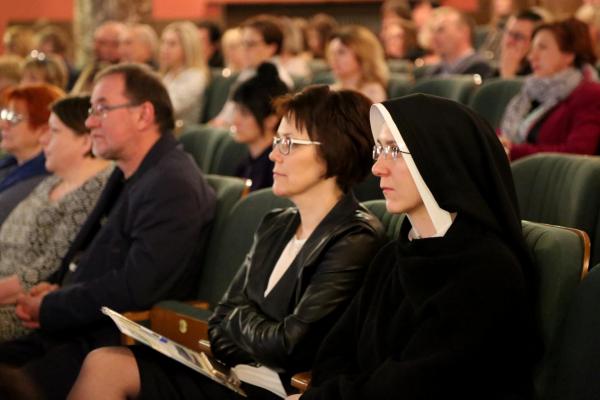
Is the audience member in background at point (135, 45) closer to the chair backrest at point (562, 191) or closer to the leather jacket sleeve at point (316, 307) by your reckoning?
the chair backrest at point (562, 191)

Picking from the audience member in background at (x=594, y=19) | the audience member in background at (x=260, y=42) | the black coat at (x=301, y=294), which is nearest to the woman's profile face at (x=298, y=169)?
the black coat at (x=301, y=294)

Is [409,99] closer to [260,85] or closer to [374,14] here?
[260,85]

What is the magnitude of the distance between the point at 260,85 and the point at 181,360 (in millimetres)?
2575

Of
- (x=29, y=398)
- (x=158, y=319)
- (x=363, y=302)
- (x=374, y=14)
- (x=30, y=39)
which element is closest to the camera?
(x=29, y=398)

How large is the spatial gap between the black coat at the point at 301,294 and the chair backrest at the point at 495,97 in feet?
8.93

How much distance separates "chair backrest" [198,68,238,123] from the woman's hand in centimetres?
428

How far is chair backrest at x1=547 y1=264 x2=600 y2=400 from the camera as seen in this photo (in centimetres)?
228

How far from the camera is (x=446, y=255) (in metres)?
2.36

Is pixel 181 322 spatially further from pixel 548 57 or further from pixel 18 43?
pixel 18 43

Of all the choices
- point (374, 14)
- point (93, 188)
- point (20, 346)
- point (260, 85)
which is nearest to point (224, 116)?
point (260, 85)

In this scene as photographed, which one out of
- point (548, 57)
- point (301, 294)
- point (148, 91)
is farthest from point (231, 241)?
point (548, 57)

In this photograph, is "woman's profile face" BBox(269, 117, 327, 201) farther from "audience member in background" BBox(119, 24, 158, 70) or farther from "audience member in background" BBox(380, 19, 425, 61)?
"audience member in background" BBox(380, 19, 425, 61)

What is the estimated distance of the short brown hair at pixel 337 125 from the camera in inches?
118

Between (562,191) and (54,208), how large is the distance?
1.89 metres
